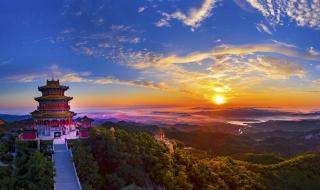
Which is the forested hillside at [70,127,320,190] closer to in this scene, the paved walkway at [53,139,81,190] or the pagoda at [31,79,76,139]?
the paved walkway at [53,139,81,190]

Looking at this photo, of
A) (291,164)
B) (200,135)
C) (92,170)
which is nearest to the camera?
(92,170)

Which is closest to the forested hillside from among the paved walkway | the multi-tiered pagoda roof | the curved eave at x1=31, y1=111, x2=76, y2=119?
the paved walkway

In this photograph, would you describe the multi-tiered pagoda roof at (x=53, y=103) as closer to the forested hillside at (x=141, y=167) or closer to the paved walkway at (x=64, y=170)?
the paved walkway at (x=64, y=170)

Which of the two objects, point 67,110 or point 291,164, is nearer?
point 67,110

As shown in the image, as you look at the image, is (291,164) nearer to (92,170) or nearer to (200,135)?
(92,170)

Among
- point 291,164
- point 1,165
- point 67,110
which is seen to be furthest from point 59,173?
point 291,164

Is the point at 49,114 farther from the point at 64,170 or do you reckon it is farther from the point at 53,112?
the point at 64,170

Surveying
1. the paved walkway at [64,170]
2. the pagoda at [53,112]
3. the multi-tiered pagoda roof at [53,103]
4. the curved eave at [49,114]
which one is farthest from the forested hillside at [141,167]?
the multi-tiered pagoda roof at [53,103]
